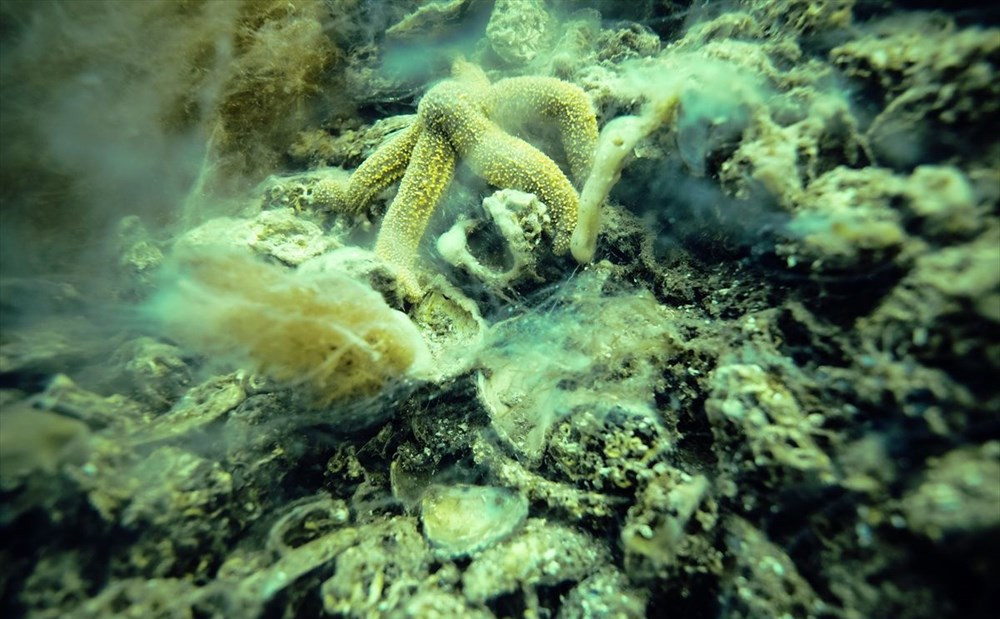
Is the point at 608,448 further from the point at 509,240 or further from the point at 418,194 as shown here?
the point at 418,194

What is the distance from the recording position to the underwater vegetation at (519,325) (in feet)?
5.71

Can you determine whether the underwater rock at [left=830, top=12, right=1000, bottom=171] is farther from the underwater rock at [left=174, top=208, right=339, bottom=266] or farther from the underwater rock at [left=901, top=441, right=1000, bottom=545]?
the underwater rock at [left=174, top=208, right=339, bottom=266]

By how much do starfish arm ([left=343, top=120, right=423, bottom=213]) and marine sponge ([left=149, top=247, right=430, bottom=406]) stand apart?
1291 mm

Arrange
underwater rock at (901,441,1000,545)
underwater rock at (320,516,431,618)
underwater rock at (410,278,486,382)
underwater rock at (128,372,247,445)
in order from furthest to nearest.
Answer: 1. underwater rock at (410,278,486,382)
2. underwater rock at (128,372,247,445)
3. underwater rock at (320,516,431,618)
4. underwater rock at (901,441,1000,545)

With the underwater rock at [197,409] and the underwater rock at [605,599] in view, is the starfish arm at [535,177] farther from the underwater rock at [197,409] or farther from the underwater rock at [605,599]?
the underwater rock at [197,409]

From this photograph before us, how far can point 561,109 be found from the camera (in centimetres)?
336

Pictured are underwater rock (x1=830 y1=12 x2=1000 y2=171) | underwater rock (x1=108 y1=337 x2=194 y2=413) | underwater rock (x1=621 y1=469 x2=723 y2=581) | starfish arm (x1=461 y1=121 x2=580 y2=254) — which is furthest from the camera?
starfish arm (x1=461 y1=121 x2=580 y2=254)

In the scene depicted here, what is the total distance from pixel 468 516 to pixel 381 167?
9.65 ft

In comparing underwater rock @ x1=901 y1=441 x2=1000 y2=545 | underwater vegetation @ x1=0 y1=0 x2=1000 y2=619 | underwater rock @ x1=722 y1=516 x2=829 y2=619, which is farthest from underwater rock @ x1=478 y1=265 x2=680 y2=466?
underwater rock @ x1=901 y1=441 x2=1000 y2=545

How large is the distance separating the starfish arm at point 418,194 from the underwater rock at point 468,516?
1.77m

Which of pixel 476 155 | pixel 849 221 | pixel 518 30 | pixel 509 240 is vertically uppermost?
pixel 518 30

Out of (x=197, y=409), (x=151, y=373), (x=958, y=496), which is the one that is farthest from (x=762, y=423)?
(x=151, y=373)

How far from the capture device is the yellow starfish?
3.24 metres

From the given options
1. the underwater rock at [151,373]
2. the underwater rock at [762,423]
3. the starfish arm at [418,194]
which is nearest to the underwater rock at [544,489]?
the underwater rock at [762,423]
